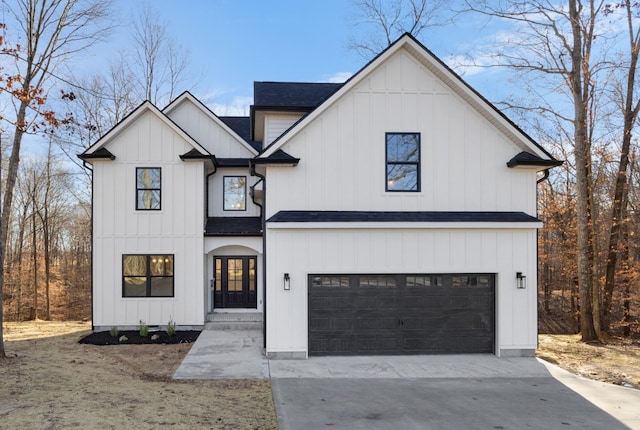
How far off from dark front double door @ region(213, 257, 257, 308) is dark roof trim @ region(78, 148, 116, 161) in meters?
4.84

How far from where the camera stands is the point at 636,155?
54.5 ft

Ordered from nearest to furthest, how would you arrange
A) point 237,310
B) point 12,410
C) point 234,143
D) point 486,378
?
point 12,410, point 486,378, point 237,310, point 234,143

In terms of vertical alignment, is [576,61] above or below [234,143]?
above

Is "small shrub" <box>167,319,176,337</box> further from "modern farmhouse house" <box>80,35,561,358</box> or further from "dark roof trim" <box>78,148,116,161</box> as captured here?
"dark roof trim" <box>78,148,116,161</box>

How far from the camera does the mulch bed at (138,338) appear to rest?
12.3m

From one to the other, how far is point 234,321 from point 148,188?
17.3 feet

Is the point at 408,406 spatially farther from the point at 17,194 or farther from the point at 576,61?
the point at 17,194

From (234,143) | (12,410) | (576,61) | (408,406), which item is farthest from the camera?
(234,143)

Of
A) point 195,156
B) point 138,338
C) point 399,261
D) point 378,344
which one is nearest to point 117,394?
point 138,338

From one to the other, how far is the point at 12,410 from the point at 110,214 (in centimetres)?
827

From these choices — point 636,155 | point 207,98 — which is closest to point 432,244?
point 636,155

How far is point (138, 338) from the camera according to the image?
41.8ft

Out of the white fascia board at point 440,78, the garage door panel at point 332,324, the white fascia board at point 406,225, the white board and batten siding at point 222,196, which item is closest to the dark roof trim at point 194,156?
the white board and batten siding at point 222,196

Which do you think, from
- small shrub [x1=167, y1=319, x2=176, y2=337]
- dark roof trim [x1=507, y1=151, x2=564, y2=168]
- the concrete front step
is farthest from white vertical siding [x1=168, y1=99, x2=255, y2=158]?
dark roof trim [x1=507, y1=151, x2=564, y2=168]
